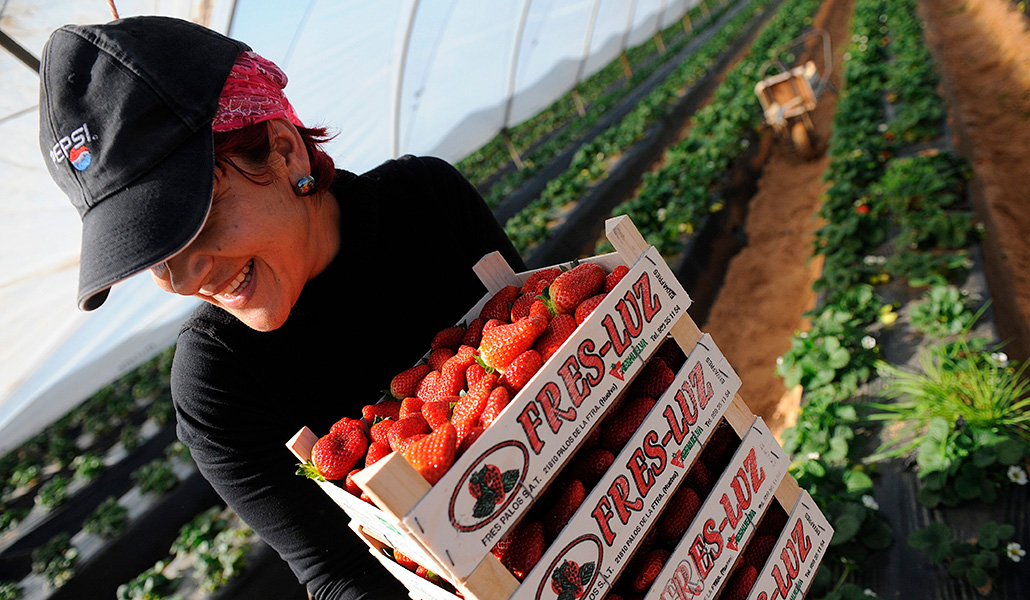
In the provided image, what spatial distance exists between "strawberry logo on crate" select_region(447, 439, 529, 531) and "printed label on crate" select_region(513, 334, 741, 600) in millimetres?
150

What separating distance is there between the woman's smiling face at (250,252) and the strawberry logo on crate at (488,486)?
58cm

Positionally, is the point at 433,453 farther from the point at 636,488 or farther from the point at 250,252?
the point at 250,252

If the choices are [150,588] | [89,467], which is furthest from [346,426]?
[89,467]

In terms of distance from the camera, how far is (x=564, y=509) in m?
1.22

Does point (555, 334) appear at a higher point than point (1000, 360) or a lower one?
higher

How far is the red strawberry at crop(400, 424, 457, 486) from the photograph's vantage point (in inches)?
41.3

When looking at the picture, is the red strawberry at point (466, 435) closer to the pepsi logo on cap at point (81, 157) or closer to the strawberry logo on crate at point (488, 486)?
the strawberry logo on crate at point (488, 486)

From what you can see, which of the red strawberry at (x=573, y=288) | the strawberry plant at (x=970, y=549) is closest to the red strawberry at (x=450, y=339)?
the red strawberry at (x=573, y=288)

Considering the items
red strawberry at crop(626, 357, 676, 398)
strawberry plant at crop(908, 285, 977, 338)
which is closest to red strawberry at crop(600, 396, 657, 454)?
red strawberry at crop(626, 357, 676, 398)

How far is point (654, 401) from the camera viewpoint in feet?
4.43

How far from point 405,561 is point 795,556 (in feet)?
3.23

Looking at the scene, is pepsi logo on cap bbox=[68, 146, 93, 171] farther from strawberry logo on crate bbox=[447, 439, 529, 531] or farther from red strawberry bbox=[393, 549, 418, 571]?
red strawberry bbox=[393, 549, 418, 571]

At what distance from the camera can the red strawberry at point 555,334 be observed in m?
1.27

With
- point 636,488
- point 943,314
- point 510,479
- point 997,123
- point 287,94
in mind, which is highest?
point 287,94
